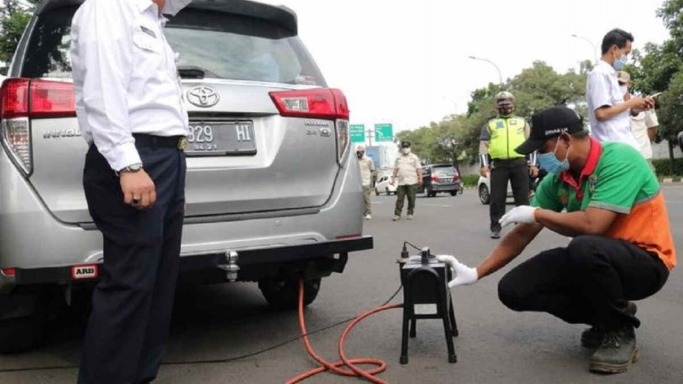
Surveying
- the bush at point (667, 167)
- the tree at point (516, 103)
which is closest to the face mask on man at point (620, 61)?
the bush at point (667, 167)

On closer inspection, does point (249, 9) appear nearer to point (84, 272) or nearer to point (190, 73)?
point (190, 73)

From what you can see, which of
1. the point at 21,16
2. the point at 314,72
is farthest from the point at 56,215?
the point at 21,16

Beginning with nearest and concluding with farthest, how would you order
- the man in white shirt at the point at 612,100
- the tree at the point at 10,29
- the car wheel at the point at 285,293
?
1. the car wheel at the point at 285,293
2. the man in white shirt at the point at 612,100
3. the tree at the point at 10,29

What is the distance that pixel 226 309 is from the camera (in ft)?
14.8

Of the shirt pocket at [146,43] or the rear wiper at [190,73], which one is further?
the rear wiper at [190,73]

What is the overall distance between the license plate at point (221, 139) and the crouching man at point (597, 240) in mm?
1187

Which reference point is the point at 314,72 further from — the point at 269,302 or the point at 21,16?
the point at 21,16

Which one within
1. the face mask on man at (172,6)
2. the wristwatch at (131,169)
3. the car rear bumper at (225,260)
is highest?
the face mask on man at (172,6)

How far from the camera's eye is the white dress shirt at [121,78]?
2.22 metres

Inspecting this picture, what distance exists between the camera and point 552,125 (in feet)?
9.91

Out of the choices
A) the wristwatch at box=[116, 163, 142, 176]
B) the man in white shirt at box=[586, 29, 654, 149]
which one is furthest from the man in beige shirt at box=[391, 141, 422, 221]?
the wristwatch at box=[116, 163, 142, 176]

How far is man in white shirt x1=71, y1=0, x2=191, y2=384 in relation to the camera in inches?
87.7

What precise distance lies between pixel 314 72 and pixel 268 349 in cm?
144

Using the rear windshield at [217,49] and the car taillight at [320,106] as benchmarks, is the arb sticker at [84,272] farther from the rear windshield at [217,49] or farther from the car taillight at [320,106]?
the car taillight at [320,106]
